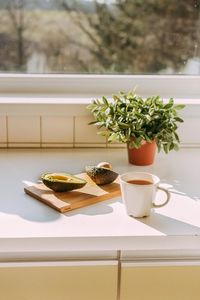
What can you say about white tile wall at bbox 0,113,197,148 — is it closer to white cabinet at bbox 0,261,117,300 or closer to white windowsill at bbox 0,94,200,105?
white windowsill at bbox 0,94,200,105

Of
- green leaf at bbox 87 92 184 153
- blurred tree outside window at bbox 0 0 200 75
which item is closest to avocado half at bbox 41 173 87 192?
green leaf at bbox 87 92 184 153

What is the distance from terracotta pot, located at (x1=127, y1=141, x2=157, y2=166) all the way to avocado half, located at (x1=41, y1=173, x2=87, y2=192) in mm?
267

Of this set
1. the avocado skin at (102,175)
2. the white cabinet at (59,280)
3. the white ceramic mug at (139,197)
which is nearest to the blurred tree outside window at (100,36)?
the avocado skin at (102,175)

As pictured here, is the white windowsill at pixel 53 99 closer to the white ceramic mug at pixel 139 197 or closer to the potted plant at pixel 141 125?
the potted plant at pixel 141 125

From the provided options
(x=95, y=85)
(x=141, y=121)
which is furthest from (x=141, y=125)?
(x=95, y=85)

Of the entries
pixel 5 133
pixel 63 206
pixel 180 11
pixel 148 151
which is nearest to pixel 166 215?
pixel 63 206

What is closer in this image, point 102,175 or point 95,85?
point 102,175

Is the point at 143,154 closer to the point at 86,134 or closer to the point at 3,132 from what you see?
the point at 86,134

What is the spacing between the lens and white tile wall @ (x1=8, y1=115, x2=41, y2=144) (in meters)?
1.51

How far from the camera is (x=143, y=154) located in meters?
1.39

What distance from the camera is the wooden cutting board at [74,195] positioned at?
1.10 m

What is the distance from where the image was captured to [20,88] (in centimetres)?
169

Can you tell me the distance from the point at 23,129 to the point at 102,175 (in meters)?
0.41

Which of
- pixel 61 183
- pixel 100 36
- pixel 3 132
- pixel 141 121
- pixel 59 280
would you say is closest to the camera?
pixel 59 280
